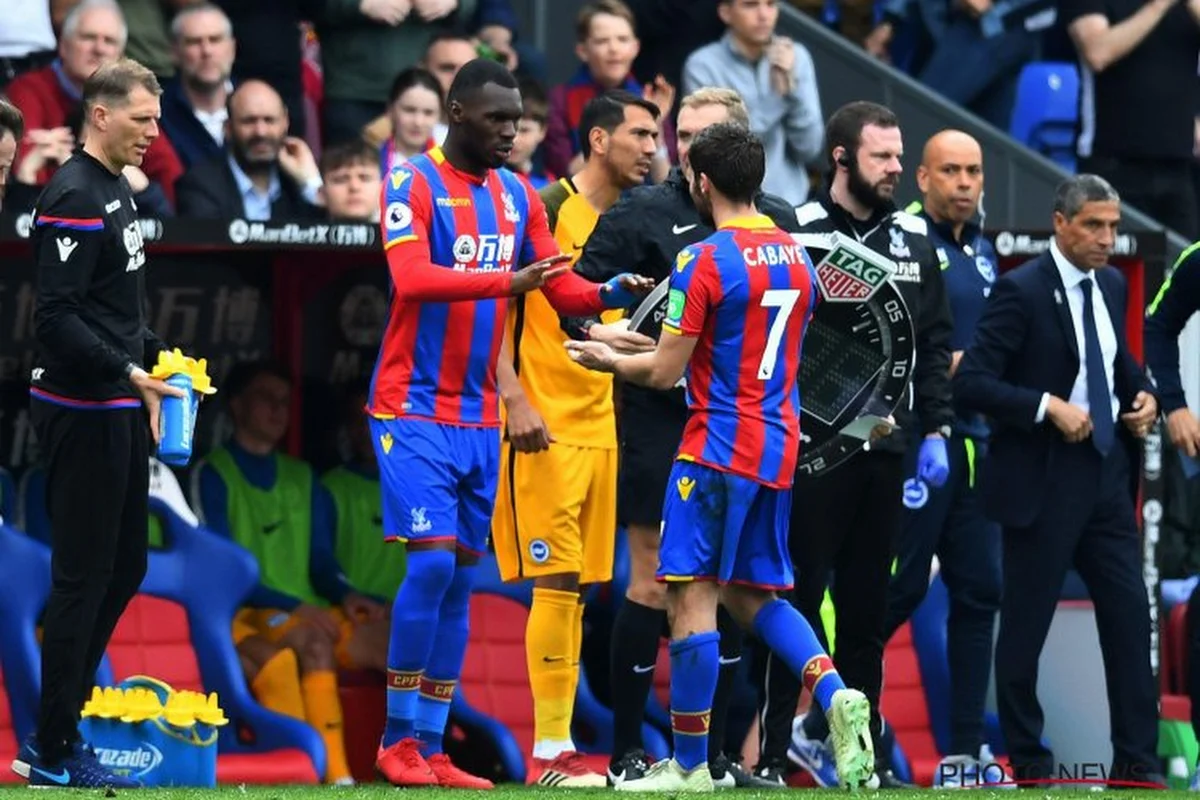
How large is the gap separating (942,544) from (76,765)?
3.77 meters

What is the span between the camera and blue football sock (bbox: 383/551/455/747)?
9.64 meters

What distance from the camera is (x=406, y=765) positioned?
973 cm

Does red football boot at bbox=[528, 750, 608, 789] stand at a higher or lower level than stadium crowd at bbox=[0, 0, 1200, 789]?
lower

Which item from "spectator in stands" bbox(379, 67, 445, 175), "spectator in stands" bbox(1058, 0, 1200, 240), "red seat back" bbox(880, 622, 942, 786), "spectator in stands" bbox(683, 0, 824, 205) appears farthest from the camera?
"spectator in stands" bbox(1058, 0, 1200, 240)

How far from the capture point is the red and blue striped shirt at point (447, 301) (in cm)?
970

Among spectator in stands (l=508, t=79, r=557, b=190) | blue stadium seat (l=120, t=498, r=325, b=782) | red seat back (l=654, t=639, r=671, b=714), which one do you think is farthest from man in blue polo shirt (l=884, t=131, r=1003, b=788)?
blue stadium seat (l=120, t=498, r=325, b=782)

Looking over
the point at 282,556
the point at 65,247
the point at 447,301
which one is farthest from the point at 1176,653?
the point at 65,247

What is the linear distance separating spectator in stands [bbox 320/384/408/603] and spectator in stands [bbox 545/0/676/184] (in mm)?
1866

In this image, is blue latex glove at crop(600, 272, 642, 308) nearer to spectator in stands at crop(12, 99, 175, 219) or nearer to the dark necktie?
the dark necktie

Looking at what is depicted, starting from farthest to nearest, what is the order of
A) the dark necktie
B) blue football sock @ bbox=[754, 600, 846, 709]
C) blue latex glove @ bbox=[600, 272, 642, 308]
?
the dark necktie
blue latex glove @ bbox=[600, 272, 642, 308]
blue football sock @ bbox=[754, 600, 846, 709]

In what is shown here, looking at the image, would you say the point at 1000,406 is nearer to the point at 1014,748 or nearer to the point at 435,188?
the point at 1014,748

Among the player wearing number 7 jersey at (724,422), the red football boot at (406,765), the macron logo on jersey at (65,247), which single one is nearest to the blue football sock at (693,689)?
the player wearing number 7 jersey at (724,422)

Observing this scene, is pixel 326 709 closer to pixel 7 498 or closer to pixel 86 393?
pixel 7 498

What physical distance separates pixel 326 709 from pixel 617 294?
102 inches
